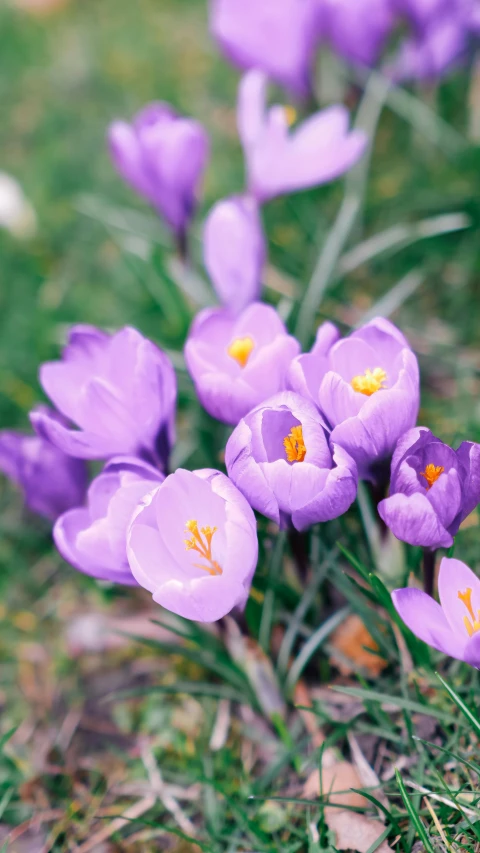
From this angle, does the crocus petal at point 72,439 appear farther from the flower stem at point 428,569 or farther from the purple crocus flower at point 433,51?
the purple crocus flower at point 433,51

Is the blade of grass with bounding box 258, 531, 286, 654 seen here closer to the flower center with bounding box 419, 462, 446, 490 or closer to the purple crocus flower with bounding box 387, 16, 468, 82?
the flower center with bounding box 419, 462, 446, 490

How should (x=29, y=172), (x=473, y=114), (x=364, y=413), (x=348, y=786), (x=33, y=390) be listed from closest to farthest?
1. (x=364, y=413)
2. (x=348, y=786)
3. (x=33, y=390)
4. (x=473, y=114)
5. (x=29, y=172)

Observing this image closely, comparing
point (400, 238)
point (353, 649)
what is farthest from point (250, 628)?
point (400, 238)

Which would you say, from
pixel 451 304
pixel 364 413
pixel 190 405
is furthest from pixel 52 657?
pixel 451 304

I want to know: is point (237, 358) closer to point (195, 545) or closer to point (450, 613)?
point (195, 545)

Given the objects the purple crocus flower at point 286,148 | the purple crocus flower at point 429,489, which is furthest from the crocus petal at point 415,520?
the purple crocus flower at point 286,148

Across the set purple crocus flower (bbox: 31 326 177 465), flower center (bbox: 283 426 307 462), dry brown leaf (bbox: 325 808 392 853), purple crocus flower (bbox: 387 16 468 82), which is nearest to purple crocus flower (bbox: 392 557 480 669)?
flower center (bbox: 283 426 307 462)

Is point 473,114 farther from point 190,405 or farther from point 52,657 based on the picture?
point 52,657
